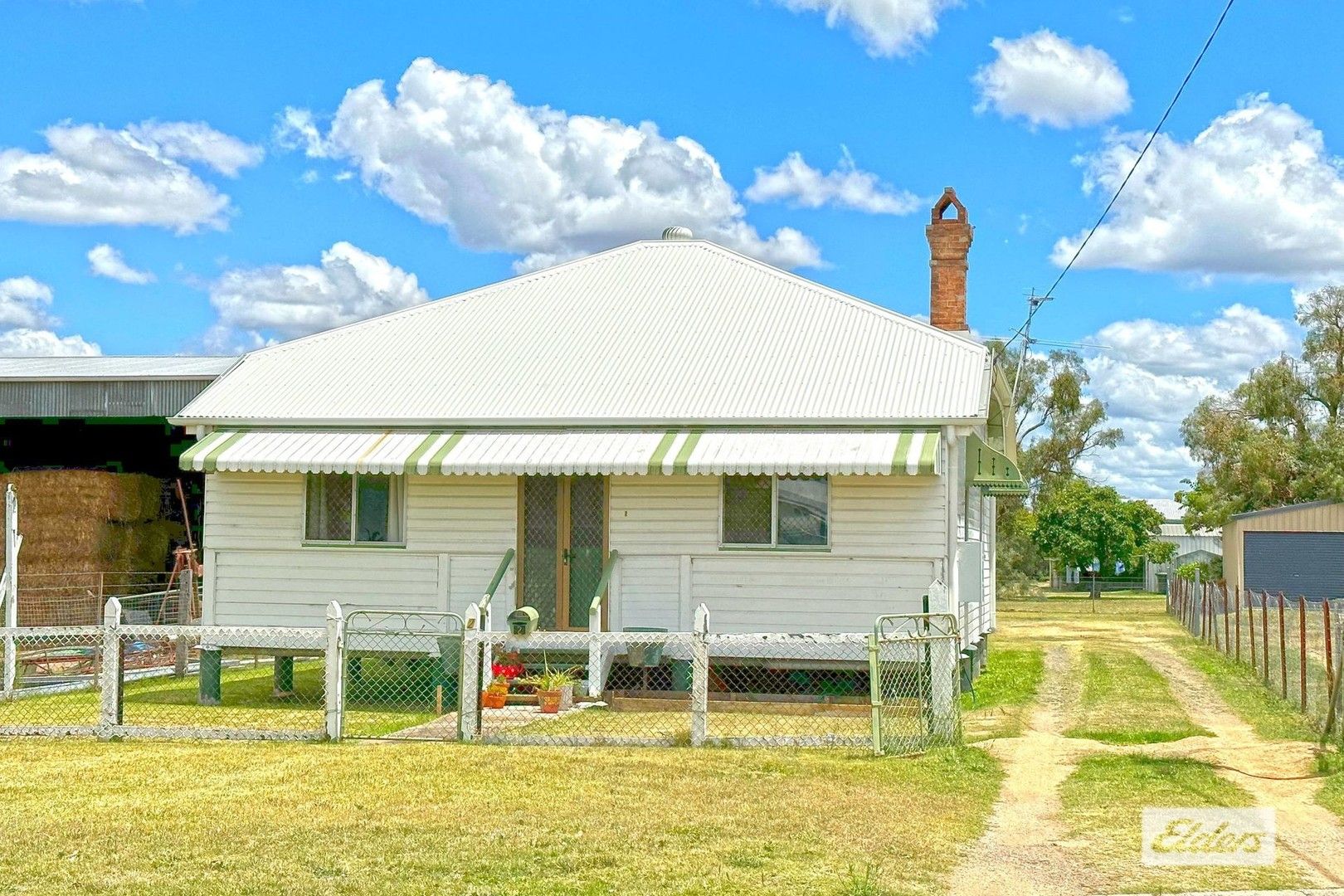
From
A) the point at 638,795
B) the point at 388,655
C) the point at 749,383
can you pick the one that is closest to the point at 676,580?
the point at 749,383

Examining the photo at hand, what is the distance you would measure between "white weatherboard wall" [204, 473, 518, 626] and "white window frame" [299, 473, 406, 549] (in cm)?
5

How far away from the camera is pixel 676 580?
16.8 m

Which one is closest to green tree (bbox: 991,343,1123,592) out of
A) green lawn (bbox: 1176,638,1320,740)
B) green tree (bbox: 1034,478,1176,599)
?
green tree (bbox: 1034,478,1176,599)

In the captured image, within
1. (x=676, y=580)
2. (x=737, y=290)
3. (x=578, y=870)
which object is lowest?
(x=578, y=870)

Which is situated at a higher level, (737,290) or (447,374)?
(737,290)

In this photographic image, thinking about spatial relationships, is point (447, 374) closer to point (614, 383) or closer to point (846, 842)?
point (614, 383)

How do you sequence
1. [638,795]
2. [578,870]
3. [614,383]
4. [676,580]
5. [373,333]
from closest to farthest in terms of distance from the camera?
[578,870] < [638,795] < [676,580] < [614,383] < [373,333]

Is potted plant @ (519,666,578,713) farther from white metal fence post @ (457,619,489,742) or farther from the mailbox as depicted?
white metal fence post @ (457,619,489,742)

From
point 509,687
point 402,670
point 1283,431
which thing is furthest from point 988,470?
point 1283,431

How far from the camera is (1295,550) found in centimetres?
4169

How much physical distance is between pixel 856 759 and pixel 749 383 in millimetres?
6567

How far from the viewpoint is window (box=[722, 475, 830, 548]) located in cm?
1659
